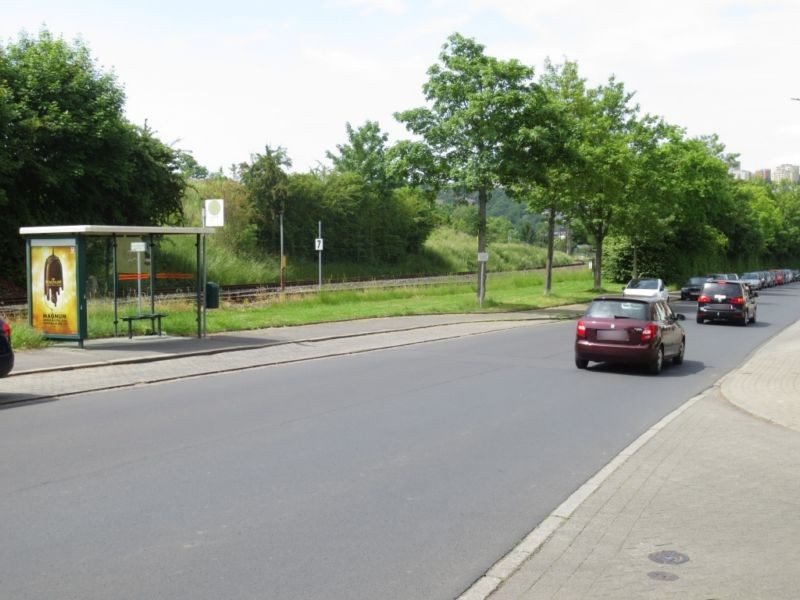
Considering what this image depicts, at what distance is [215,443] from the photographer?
866 cm

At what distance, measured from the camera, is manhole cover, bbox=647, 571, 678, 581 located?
506cm

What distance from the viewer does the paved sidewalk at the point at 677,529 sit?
4.96m

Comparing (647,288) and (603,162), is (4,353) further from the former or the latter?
(603,162)

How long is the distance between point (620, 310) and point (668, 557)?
11005 millimetres

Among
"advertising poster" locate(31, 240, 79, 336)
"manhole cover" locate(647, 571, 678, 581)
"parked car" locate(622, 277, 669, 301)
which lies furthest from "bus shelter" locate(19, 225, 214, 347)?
"parked car" locate(622, 277, 669, 301)

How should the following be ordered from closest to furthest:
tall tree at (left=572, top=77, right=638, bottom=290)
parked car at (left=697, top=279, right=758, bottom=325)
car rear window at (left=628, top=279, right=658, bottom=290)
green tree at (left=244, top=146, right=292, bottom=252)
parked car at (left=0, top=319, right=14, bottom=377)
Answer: parked car at (left=0, top=319, right=14, bottom=377)
parked car at (left=697, top=279, right=758, bottom=325)
car rear window at (left=628, top=279, right=658, bottom=290)
tall tree at (left=572, top=77, right=638, bottom=290)
green tree at (left=244, top=146, right=292, bottom=252)

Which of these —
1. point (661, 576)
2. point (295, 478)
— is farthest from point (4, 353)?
point (661, 576)

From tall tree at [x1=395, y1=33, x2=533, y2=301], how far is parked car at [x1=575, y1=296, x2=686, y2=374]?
605 inches

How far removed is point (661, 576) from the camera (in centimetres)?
511

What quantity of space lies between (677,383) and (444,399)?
17.7ft

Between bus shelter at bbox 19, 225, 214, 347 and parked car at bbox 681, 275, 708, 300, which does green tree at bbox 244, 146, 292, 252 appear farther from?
bus shelter at bbox 19, 225, 214, 347

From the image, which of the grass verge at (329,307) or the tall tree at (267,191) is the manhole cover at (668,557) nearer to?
the grass verge at (329,307)

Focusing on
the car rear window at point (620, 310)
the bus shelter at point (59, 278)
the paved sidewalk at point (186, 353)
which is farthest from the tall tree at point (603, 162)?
the bus shelter at point (59, 278)

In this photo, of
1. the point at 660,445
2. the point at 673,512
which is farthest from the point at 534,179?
A: the point at 673,512
